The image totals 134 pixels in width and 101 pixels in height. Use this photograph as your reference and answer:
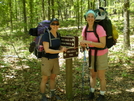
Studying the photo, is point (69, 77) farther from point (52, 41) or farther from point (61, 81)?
point (61, 81)

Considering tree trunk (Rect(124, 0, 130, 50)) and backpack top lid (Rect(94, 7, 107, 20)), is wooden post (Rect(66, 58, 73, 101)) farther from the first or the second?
tree trunk (Rect(124, 0, 130, 50))

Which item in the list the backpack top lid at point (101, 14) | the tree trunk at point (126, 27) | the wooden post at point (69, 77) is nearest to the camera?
the backpack top lid at point (101, 14)

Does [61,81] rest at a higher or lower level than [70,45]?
lower

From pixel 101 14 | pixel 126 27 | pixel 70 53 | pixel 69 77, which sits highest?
pixel 101 14

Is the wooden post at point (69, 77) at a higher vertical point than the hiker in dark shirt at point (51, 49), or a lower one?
lower

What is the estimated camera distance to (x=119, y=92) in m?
4.35

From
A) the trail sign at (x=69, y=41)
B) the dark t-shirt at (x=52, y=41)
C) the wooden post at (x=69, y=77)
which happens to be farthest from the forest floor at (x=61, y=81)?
the trail sign at (x=69, y=41)

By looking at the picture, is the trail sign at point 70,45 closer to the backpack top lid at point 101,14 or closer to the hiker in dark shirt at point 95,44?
the hiker in dark shirt at point 95,44

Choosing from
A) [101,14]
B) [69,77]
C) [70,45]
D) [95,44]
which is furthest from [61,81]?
[101,14]

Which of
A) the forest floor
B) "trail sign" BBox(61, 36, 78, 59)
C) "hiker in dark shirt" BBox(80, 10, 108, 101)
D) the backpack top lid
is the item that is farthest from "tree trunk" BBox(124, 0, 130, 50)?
"trail sign" BBox(61, 36, 78, 59)

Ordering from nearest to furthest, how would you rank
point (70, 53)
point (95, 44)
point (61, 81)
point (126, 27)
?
point (95, 44) → point (70, 53) → point (61, 81) → point (126, 27)

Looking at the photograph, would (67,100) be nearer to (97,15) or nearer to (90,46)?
(90,46)

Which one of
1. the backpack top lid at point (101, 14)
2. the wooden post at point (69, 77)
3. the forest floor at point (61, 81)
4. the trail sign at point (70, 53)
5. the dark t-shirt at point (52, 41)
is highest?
the backpack top lid at point (101, 14)

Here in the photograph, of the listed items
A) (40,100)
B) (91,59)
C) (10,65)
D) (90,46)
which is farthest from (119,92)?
(10,65)
